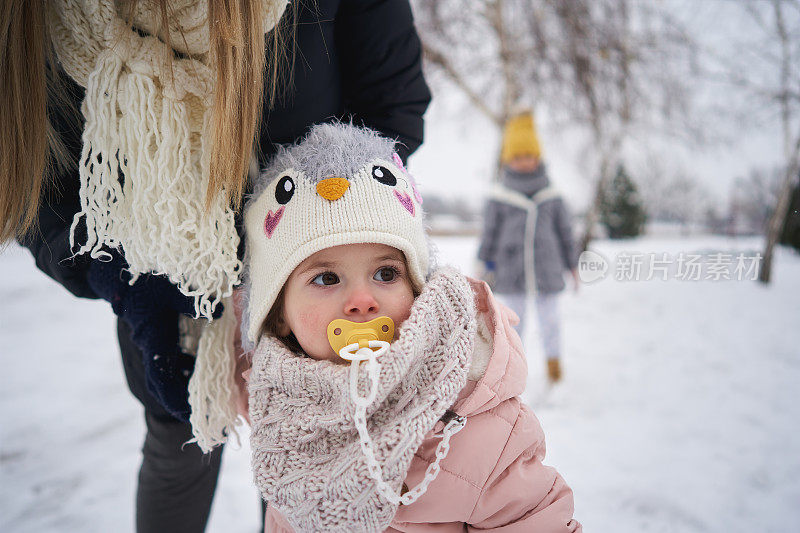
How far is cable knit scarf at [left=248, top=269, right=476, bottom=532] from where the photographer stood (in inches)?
29.5

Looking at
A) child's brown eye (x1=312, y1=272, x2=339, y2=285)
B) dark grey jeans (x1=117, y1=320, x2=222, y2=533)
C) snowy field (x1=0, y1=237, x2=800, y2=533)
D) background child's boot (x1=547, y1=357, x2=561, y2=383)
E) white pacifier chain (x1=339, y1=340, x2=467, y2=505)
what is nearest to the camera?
white pacifier chain (x1=339, y1=340, x2=467, y2=505)

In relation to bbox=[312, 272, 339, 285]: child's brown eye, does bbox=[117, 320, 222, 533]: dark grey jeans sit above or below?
below

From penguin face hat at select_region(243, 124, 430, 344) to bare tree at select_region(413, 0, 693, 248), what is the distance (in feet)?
16.5

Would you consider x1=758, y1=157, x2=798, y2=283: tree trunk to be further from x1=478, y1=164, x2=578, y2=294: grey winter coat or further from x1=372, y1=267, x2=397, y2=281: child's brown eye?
x1=372, y1=267, x2=397, y2=281: child's brown eye

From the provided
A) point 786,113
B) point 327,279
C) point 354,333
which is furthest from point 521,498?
point 786,113

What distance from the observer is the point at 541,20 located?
5230mm

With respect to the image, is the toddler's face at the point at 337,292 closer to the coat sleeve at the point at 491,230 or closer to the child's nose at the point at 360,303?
the child's nose at the point at 360,303

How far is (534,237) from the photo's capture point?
2.92 m

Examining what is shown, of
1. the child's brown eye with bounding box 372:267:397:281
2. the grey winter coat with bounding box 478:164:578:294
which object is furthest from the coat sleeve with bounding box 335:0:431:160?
the grey winter coat with bounding box 478:164:578:294

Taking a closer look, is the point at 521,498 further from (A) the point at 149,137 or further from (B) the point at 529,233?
(B) the point at 529,233

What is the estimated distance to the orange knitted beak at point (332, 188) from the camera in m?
0.81

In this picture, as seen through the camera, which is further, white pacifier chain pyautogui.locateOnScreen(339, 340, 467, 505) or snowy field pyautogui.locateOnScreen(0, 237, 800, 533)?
snowy field pyautogui.locateOnScreen(0, 237, 800, 533)

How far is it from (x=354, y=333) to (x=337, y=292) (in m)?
0.10

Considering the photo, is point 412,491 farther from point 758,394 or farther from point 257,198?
point 758,394
